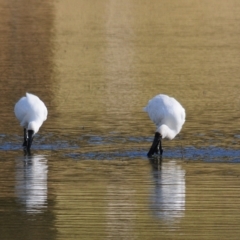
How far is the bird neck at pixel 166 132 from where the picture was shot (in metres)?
17.1

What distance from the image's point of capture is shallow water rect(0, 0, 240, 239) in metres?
12.2

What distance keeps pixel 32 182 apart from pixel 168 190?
1880 mm

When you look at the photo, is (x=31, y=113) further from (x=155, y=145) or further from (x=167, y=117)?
(x=155, y=145)

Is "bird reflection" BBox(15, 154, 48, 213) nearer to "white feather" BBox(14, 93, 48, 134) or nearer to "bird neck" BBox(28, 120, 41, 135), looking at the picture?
"bird neck" BBox(28, 120, 41, 135)

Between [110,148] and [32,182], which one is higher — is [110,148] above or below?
above

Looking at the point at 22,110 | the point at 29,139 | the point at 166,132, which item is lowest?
the point at 29,139

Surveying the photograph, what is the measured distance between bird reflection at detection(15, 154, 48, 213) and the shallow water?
2cm

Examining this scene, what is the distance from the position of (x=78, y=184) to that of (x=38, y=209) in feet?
5.75

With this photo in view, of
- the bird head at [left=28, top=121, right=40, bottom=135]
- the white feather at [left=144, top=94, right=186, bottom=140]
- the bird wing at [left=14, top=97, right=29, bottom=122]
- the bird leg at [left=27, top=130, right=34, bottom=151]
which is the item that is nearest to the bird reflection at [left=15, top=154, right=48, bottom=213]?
the bird leg at [left=27, top=130, right=34, bottom=151]

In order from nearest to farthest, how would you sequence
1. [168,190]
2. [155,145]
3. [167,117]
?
1. [168,190]
2. [155,145]
3. [167,117]

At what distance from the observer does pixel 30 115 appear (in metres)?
17.9

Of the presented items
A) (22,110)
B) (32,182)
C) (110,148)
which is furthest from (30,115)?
(32,182)

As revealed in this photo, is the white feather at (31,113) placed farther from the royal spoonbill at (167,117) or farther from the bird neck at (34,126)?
the royal spoonbill at (167,117)

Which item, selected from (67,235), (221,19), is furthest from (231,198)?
(221,19)
